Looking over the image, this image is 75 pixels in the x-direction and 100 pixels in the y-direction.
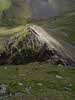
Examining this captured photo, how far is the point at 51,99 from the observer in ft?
7.00

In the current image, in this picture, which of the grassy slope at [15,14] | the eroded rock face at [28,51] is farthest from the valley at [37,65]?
the grassy slope at [15,14]

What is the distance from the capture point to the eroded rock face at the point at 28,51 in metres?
5.02

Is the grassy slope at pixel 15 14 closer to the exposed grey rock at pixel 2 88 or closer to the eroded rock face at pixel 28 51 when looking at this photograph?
the eroded rock face at pixel 28 51

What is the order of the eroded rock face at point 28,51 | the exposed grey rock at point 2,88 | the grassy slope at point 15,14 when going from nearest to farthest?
the exposed grey rock at point 2,88 < the eroded rock face at point 28,51 < the grassy slope at point 15,14

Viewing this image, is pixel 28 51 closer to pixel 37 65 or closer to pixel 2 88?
pixel 37 65

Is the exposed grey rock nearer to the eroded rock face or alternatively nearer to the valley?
the valley

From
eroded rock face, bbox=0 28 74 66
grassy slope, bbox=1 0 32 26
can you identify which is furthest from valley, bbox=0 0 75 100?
grassy slope, bbox=1 0 32 26

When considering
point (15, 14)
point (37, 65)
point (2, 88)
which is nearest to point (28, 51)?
point (37, 65)

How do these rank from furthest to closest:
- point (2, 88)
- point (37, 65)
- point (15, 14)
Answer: point (15, 14), point (37, 65), point (2, 88)

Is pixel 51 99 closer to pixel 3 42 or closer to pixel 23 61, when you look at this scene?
pixel 23 61

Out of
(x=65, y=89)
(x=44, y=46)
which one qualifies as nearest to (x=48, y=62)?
(x=44, y=46)

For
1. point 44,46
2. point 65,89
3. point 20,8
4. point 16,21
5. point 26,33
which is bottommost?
point 65,89

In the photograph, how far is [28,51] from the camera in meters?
5.18

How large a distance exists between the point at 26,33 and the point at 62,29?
2.90 meters
